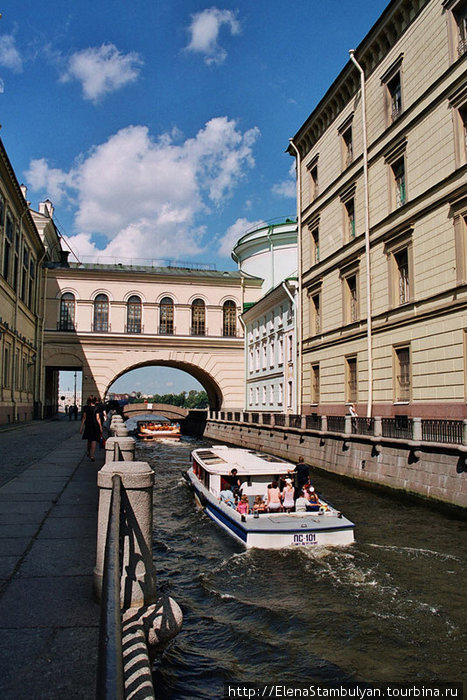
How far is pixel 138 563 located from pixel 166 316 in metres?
44.8

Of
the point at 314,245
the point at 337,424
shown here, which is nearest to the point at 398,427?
the point at 337,424

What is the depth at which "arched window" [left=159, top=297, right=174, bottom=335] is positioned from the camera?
4850 cm

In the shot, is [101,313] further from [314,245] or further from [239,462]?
[239,462]

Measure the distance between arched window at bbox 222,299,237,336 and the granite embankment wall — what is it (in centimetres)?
2084

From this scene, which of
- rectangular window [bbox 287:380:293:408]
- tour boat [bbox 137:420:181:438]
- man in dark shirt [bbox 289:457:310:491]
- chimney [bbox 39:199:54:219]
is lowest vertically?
tour boat [bbox 137:420:181:438]

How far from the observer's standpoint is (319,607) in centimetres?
871

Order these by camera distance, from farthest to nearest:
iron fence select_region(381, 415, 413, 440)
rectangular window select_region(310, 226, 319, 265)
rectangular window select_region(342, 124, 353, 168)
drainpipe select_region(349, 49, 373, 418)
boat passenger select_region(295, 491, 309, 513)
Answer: rectangular window select_region(310, 226, 319, 265)
rectangular window select_region(342, 124, 353, 168)
drainpipe select_region(349, 49, 373, 418)
iron fence select_region(381, 415, 413, 440)
boat passenger select_region(295, 491, 309, 513)

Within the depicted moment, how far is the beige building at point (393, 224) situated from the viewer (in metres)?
18.3

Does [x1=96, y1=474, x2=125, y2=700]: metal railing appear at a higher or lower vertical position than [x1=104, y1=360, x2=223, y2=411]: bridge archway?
lower

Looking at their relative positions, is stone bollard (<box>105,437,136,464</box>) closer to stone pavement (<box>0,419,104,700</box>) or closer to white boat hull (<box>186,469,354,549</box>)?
stone pavement (<box>0,419,104,700</box>)

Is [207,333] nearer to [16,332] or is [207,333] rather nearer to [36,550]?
[16,332]

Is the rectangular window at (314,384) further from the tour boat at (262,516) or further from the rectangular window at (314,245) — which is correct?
the tour boat at (262,516)

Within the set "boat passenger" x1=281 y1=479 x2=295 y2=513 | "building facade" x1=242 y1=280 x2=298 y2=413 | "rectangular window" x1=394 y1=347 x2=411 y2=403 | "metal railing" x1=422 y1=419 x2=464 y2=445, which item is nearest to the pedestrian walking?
"boat passenger" x1=281 y1=479 x2=295 y2=513

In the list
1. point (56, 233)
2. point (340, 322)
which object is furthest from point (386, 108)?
point (56, 233)
